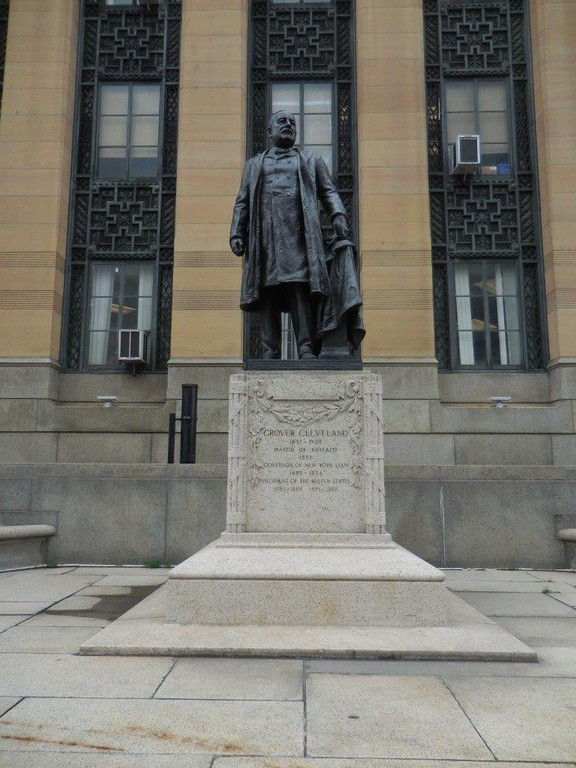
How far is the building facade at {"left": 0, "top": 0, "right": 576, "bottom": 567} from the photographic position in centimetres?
1309

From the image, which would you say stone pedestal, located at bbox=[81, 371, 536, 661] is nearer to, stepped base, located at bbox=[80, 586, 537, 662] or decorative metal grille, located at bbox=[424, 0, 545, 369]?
stepped base, located at bbox=[80, 586, 537, 662]

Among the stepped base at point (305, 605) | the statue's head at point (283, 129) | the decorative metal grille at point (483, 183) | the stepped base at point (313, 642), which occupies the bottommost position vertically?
the stepped base at point (313, 642)

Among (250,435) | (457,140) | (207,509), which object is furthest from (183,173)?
(250,435)

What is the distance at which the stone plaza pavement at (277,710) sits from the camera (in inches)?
127

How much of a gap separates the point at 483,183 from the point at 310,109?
4.64 metres

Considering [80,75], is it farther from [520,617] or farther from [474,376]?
[520,617]

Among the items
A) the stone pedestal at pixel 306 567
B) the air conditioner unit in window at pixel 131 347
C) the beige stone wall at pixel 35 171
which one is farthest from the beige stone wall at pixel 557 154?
the beige stone wall at pixel 35 171

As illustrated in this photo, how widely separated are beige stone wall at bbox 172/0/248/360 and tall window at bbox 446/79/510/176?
17.0 ft

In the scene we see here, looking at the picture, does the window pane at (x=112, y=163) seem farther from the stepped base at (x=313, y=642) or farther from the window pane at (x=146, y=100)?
the stepped base at (x=313, y=642)

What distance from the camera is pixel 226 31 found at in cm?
1416

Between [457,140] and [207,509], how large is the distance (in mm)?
10245

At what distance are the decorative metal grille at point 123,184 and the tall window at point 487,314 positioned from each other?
6.92 metres

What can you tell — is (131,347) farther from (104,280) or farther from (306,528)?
(306,528)

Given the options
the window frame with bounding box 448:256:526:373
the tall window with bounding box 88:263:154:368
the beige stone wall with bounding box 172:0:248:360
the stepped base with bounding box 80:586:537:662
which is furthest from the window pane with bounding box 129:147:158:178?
the stepped base with bounding box 80:586:537:662
